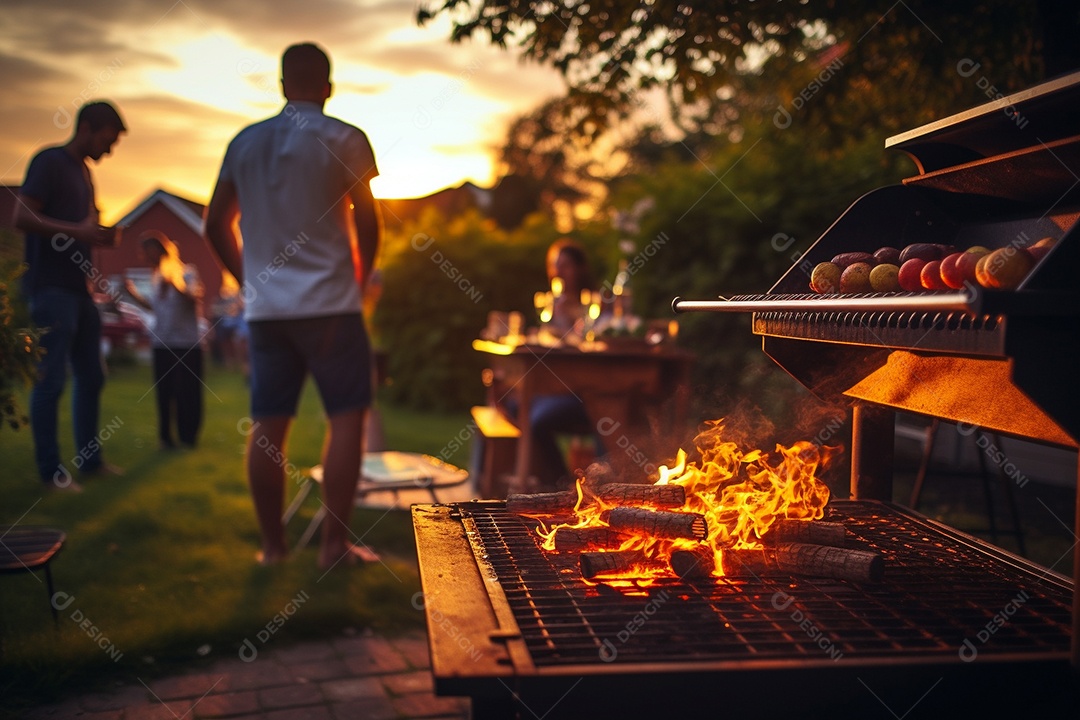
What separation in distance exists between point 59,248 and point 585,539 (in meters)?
4.62

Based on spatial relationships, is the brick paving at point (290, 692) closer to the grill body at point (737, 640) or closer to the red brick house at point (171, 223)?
the grill body at point (737, 640)

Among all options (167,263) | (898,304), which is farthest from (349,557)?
(167,263)

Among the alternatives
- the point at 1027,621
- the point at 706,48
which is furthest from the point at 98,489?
the point at 1027,621

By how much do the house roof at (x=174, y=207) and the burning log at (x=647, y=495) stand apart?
16.9 metres

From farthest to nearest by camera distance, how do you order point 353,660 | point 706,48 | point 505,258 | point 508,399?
point 505,258 < point 508,399 < point 706,48 < point 353,660

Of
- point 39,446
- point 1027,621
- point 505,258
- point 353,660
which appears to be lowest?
point 353,660

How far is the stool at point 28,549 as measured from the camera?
9.80ft

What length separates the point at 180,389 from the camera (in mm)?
7957

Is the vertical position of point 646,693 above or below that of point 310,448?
above

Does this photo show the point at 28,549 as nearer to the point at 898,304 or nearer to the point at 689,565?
the point at 689,565

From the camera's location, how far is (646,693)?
159 cm

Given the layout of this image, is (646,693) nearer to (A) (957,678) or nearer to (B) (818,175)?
(A) (957,678)

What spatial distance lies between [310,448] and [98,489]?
8.87 ft

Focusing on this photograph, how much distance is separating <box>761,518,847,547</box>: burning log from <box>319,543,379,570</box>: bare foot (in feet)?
8.53
